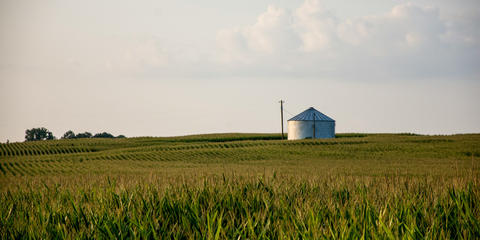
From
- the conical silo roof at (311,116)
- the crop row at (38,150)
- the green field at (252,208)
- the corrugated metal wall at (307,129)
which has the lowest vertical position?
the crop row at (38,150)

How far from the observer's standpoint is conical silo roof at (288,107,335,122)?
7006 cm

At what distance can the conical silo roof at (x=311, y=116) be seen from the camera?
230 ft

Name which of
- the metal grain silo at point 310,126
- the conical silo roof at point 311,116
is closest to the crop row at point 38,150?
the metal grain silo at point 310,126

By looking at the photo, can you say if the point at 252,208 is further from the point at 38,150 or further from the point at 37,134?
the point at 37,134

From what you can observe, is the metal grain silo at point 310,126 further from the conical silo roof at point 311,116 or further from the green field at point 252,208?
the green field at point 252,208

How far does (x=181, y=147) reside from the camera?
5834cm

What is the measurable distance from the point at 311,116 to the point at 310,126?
2.02 metres

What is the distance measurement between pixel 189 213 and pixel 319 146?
4726 cm

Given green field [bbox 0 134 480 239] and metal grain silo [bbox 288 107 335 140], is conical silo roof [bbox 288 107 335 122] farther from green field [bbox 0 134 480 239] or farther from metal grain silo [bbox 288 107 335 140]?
green field [bbox 0 134 480 239]

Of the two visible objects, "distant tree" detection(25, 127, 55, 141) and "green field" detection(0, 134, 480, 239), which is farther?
"distant tree" detection(25, 127, 55, 141)

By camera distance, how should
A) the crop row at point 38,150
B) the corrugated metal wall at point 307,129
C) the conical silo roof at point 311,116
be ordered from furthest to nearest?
1. the conical silo roof at point 311,116
2. the corrugated metal wall at point 307,129
3. the crop row at point 38,150

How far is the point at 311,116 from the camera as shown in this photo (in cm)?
7050

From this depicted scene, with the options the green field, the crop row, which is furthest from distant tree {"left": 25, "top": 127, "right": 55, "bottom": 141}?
the green field

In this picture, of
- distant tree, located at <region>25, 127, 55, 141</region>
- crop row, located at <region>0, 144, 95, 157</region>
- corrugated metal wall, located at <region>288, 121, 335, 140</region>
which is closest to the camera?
crop row, located at <region>0, 144, 95, 157</region>
